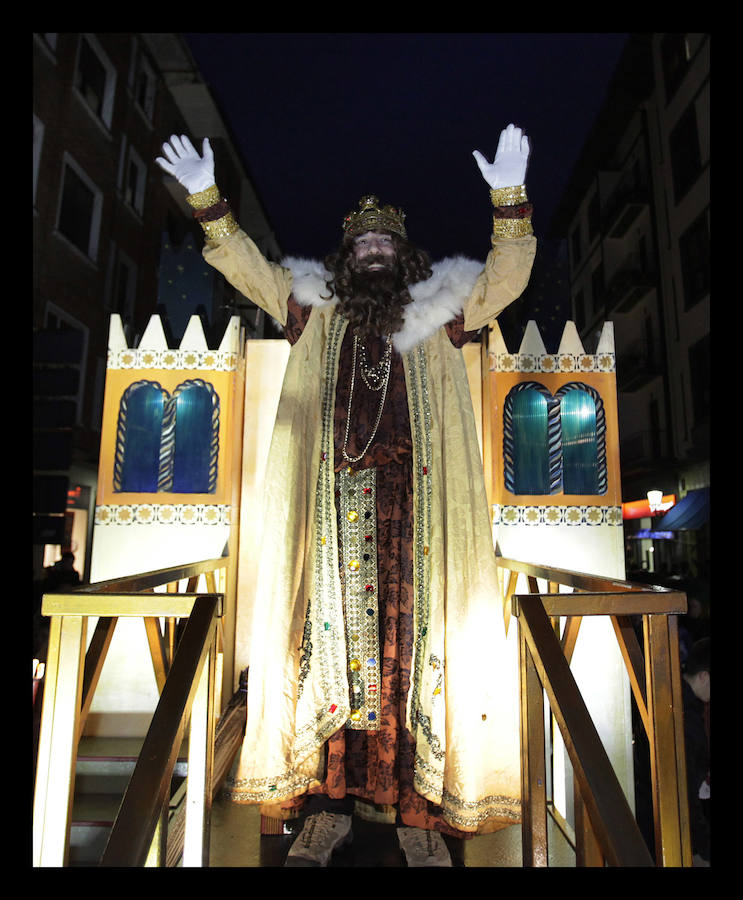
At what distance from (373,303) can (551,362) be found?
125 centimetres

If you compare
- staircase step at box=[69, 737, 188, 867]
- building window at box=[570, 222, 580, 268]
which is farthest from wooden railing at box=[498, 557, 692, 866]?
building window at box=[570, 222, 580, 268]

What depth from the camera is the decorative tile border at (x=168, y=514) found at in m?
3.22

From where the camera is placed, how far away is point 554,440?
3.28 metres

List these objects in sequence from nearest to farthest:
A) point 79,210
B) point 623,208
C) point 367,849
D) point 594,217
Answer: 1. point 367,849
2. point 79,210
3. point 623,208
4. point 594,217

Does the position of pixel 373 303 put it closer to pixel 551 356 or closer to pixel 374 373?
pixel 374 373

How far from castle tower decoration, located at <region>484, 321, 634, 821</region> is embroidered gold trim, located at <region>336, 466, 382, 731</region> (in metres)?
1.06

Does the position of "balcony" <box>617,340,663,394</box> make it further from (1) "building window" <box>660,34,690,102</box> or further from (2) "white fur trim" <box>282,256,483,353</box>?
(2) "white fur trim" <box>282,256,483,353</box>

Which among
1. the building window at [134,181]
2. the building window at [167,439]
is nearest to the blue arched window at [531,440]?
the building window at [167,439]

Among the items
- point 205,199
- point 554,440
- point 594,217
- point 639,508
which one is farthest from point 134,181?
point 594,217

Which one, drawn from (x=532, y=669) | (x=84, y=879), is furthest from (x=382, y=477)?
(x=84, y=879)

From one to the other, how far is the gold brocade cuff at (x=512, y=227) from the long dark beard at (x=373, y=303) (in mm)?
446

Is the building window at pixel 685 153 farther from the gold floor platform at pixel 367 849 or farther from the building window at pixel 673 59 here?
the gold floor platform at pixel 367 849

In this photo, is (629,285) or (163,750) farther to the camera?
(629,285)

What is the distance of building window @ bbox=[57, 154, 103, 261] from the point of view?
7180mm
